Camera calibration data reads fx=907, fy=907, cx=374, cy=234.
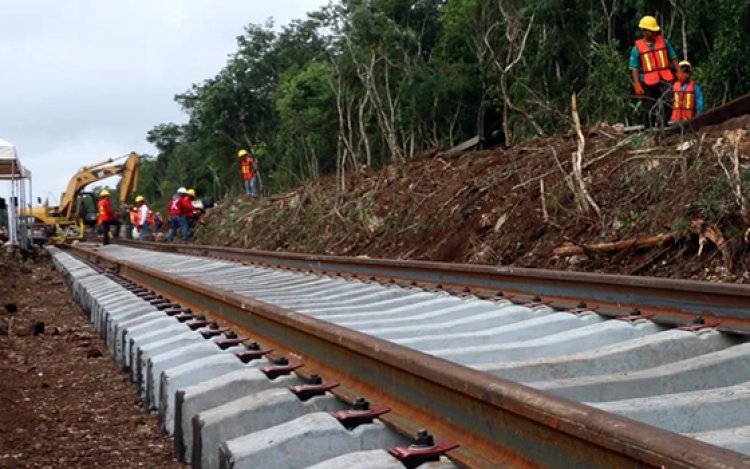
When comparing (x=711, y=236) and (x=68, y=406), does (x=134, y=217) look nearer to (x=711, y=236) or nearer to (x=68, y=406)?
(x=711, y=236)

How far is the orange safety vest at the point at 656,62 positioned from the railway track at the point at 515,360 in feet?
15.8

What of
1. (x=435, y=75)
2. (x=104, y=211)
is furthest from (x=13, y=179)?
(x=435, y=75)

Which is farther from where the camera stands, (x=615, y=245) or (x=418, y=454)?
(x=615, y=245)

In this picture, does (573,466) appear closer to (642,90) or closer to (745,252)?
(745,252)

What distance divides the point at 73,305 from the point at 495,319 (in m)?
6.59

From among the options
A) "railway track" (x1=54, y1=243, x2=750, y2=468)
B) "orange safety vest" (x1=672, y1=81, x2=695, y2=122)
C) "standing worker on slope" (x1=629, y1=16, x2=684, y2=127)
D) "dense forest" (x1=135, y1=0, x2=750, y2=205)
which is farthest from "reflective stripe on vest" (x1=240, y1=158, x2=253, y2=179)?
"railway track" (x1=54, y1=243, x2=750, y2=468)

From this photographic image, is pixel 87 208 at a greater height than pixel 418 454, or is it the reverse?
pixel 87 208

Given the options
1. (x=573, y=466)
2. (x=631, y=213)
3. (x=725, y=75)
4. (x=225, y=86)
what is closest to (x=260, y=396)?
(x=573, y=466)

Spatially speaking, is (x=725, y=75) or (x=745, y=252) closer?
(x=745, y=252)

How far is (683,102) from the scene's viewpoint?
1057cm

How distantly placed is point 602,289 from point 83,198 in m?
27.6

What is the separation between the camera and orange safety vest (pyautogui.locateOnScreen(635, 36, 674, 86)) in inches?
402

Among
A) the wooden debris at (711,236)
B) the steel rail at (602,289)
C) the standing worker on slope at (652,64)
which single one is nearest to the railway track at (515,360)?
the steel rail at (602,289)

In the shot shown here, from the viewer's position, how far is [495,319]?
460 cm
